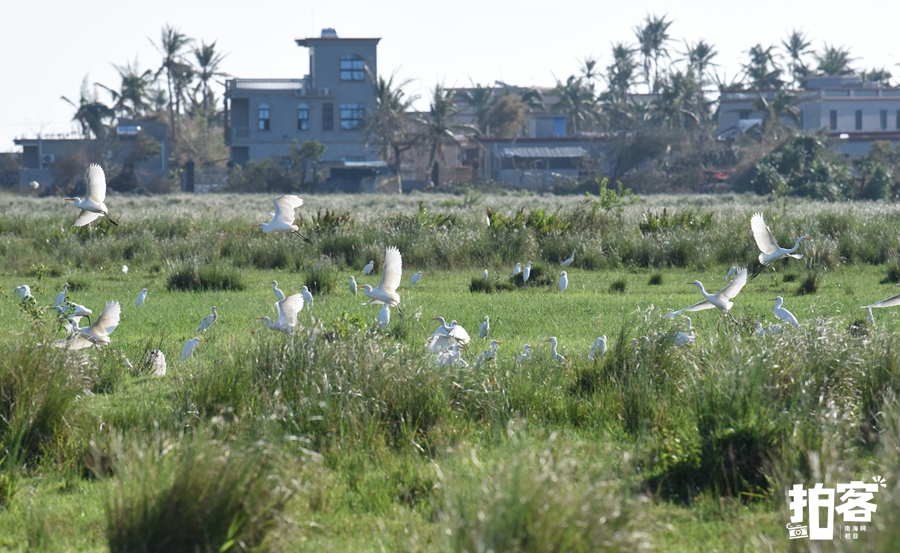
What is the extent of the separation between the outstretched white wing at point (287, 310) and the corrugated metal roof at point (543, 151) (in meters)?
58.9

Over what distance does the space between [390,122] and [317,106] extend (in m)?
5.07

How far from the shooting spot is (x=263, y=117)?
66500 mm

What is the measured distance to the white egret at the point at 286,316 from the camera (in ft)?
27.6

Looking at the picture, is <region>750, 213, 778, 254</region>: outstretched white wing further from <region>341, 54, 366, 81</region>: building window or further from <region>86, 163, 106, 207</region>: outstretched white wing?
<region>341, 54, 366, 81</region>: building window

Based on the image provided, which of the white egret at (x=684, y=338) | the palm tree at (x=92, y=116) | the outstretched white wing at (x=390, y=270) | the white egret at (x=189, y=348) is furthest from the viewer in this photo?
the palm tree at (x=92, y=116)

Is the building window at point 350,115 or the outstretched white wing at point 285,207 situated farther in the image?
the building window at point 350,115

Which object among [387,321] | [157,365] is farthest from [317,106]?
[157,365]

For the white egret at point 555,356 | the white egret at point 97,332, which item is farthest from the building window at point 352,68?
the white egret at point 555,356

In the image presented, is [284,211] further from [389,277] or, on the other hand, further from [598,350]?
[598,350]

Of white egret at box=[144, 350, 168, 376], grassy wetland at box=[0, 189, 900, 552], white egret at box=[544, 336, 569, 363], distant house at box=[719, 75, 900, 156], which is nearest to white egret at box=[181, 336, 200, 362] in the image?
white egret at box=[144, 350, 168, 376]

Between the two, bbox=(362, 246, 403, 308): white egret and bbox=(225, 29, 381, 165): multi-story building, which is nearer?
bbox=(362, 246, 403, 308): white egret

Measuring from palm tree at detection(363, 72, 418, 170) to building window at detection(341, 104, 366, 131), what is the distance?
0.80 meters

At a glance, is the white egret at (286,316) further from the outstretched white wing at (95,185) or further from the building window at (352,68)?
the building window at (352,68)

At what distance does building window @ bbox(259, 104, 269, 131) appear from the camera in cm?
6644
